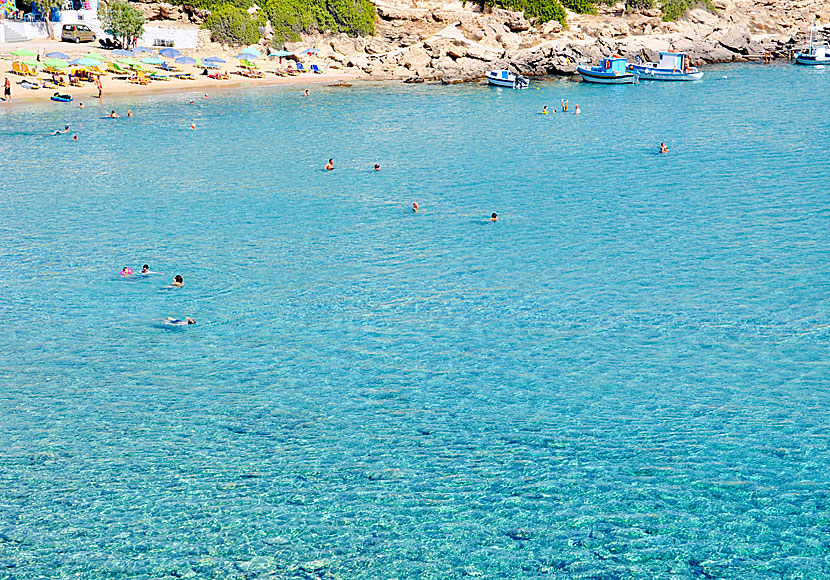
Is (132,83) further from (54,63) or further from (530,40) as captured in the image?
(530,40)

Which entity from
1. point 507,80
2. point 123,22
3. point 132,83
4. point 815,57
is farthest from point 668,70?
point 123,22

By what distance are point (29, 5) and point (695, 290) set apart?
9508 centimetres

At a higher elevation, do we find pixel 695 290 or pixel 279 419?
pixel 695 290

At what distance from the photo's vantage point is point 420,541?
1777 centimetres

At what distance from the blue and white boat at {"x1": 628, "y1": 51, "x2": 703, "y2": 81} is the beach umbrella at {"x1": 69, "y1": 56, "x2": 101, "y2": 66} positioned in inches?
2323

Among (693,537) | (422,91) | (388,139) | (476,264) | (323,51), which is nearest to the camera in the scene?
(693,537)

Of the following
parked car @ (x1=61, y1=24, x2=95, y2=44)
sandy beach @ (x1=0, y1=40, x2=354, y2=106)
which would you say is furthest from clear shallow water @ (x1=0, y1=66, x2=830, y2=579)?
parked car @ (x1=61, y1=24, x2=95, y2=44)

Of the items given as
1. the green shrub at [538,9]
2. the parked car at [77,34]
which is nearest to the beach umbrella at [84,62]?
the parked car at [77,34]

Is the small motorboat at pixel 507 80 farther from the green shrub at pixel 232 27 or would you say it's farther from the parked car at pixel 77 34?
the parked car at pixel 77 34

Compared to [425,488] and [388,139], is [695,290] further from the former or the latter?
[388,139]

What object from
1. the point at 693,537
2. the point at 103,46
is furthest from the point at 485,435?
the point at 103,46

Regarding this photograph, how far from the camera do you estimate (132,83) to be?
86375 mm

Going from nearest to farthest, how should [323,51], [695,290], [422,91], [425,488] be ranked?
[425,488]
[695,290]
[422,91]
[323,51]

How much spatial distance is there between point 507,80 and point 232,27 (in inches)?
1418
